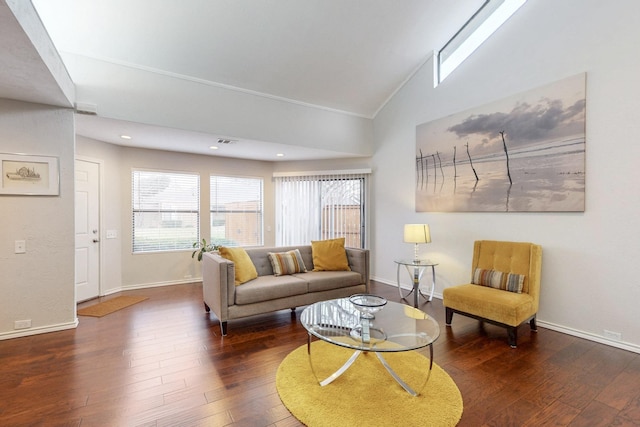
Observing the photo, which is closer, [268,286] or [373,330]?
[373,330]

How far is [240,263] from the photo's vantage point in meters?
3.50

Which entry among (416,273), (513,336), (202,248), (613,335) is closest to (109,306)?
(202,248)

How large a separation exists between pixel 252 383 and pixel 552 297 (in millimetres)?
3261

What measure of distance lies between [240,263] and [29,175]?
7.78ft

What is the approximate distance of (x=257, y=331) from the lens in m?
3.28

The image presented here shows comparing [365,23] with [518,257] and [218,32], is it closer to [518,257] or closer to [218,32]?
[218,32]

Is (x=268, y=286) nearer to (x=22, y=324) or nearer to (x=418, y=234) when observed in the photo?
(x=418, y=234)

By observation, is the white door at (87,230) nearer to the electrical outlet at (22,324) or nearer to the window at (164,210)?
the window at (164,210)

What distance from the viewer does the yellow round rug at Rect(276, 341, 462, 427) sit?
6.04 feet

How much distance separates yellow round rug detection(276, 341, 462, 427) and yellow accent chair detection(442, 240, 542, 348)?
35.0 inches

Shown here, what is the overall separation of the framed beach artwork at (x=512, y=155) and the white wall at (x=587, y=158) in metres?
0.10

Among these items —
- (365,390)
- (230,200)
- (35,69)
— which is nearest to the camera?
(365,390)

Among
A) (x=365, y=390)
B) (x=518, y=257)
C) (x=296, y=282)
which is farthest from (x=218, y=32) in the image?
(x=518, y=257)

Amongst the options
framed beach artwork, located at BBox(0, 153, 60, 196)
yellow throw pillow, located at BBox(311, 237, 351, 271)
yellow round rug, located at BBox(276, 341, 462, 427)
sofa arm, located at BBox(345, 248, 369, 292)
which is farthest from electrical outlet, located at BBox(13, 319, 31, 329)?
sofa arm, located at BBox(345, 248, 369, 292)
